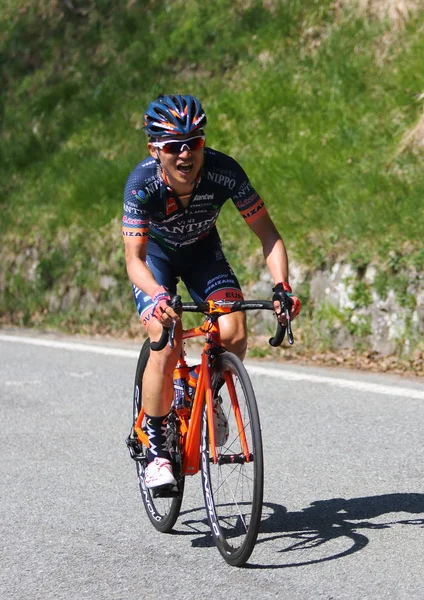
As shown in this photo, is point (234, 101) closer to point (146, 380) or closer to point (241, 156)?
point (241, 156)

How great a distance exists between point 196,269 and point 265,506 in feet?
4.43

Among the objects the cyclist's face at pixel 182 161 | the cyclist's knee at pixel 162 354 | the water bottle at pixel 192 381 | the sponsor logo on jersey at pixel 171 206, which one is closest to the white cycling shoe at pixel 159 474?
the water bottle at pixel 192 381

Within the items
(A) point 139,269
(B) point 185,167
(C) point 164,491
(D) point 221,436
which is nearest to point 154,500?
(C) point 164,491

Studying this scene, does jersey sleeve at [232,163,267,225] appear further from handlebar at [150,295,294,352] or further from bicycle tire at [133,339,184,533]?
bicycle tire at [133,339,184,533]

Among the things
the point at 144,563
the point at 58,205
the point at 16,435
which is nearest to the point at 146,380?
the point at 144,563

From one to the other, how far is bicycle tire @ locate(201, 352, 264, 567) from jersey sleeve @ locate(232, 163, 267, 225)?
843mm

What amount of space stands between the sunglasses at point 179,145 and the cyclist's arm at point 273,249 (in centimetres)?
54

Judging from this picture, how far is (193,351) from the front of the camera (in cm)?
1063

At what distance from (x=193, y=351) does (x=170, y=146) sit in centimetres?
594

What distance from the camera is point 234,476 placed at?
4.70 metres

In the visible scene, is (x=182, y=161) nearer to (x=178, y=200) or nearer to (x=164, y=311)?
(x=178, y=200)

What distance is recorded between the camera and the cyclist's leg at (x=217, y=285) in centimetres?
487

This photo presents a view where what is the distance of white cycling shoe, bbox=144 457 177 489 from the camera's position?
16.1 ft

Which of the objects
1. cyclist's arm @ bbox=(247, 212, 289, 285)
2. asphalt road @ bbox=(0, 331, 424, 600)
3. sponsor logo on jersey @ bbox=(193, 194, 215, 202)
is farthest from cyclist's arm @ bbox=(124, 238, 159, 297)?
asphalt road @ bbox=(0, 331, 424, 600)
